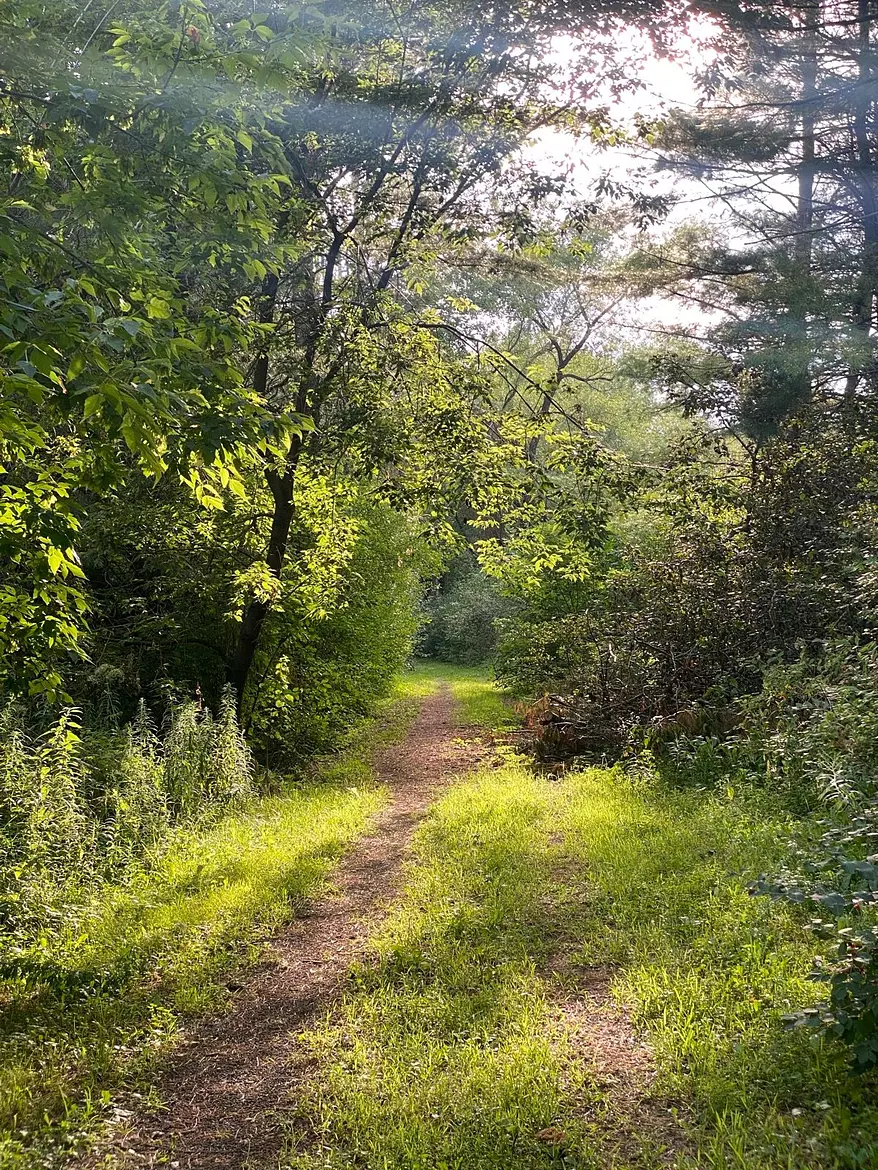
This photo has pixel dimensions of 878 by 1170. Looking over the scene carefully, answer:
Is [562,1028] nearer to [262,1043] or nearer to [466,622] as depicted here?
[262,1043]

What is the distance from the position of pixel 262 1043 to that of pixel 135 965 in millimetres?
1040

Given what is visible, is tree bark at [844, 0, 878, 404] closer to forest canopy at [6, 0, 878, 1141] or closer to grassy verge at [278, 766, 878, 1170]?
forest canopy at [6, 0, 878, 1141]

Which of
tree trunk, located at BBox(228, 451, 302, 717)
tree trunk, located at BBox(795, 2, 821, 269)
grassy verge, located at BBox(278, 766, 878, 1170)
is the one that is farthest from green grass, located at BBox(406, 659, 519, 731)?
tree trunk, located at BBox(795, 2, 821, 269)

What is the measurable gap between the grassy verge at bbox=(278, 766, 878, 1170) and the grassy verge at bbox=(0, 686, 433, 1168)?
0.84 meters

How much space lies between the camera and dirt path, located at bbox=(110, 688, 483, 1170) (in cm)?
305

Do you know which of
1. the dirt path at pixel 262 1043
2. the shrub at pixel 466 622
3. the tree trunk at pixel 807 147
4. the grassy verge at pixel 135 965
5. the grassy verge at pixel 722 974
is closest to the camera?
the grassy verge at pixel 722 974

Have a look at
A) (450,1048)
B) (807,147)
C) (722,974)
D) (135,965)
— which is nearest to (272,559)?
(135,965)

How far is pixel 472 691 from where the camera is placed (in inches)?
776

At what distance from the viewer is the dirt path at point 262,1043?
305 cm

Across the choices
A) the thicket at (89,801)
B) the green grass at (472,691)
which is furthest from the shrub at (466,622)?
the thicket at (89,801)

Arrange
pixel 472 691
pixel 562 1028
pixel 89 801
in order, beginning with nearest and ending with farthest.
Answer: pixel 562 1028
pixel 89 801
pixel 472 691

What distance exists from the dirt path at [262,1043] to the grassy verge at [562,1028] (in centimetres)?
18

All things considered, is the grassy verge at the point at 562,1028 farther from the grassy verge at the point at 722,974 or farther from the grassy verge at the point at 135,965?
the grassy verge at the point at 135,965

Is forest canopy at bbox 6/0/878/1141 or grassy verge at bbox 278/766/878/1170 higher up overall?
forest canopy at bbox 6/0/878/1141
